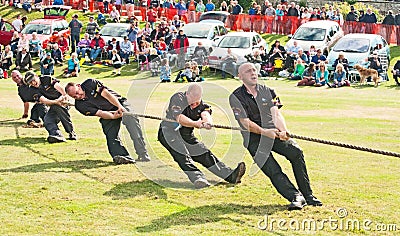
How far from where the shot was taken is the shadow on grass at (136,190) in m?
10.1

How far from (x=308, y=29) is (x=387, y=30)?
5.42 meters

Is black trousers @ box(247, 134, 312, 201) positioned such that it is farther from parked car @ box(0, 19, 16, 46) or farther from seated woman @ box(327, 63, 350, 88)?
parked car @ box(0, 19, 16, 46)

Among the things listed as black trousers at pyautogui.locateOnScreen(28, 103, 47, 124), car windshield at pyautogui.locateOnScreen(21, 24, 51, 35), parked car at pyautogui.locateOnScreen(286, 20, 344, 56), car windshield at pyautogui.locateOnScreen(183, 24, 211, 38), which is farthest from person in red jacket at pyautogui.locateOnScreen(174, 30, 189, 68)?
black trousers at pyautogui.locateOnScreen(28, 103, 47, 124)

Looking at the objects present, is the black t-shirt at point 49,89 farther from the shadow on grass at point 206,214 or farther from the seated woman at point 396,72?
the seated woman at point 396,72

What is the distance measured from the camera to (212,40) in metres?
32.3

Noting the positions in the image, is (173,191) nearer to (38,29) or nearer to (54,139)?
(54,139)

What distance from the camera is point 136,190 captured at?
1043cm

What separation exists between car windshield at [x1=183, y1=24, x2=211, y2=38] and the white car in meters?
1.17

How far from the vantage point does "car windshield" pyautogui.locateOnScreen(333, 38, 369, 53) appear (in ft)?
95.0

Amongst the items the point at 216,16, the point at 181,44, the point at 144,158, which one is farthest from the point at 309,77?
the point at 144,158

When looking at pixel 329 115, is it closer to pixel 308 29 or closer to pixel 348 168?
pixel 348 168

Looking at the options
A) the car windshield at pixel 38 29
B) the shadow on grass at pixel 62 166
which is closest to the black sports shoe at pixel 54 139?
the shadow on grass at pixel 62 166

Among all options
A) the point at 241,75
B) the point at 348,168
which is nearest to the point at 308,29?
the point at 348,168
